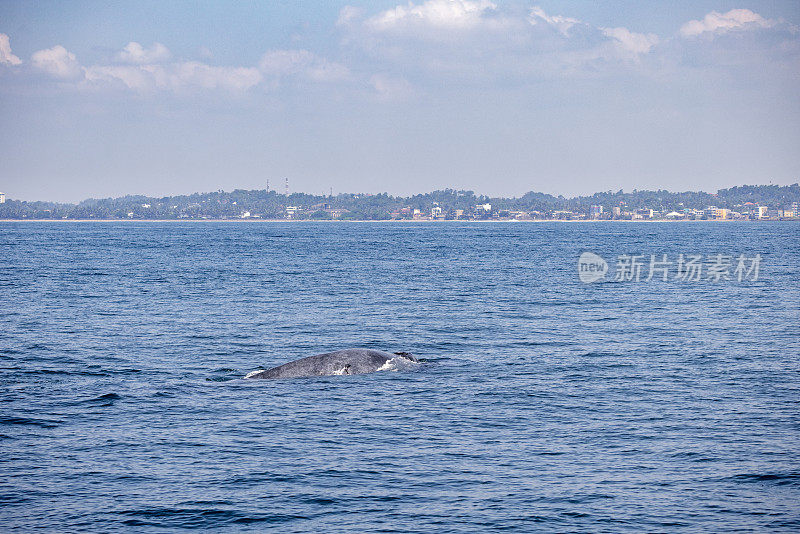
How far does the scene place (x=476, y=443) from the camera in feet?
75.0

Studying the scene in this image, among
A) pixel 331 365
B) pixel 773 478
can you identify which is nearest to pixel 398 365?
pixel 331 365

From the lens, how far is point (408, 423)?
24.8m

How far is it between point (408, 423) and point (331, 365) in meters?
7.69

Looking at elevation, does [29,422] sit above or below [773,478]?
below

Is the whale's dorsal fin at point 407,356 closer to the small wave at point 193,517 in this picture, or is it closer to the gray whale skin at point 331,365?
the gray whale skin at point 331,365

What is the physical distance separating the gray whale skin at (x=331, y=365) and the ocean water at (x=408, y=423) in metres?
0.82

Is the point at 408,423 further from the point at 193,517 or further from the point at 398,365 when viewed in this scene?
the point at 193,517

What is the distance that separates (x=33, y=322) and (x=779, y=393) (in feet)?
127

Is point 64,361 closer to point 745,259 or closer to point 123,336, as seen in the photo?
point 123,336

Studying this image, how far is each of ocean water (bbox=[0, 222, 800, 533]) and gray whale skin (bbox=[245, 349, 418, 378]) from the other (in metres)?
0.82

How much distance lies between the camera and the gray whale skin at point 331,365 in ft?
104

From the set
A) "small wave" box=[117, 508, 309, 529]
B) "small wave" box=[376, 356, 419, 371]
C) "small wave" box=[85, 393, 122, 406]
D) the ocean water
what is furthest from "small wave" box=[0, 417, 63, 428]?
"small wave" box=[376, 356, 419, 371]

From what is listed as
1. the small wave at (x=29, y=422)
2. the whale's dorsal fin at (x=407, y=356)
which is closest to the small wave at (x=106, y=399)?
the small wave at (x=29, y=422)

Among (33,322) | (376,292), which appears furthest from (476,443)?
(376,292)
